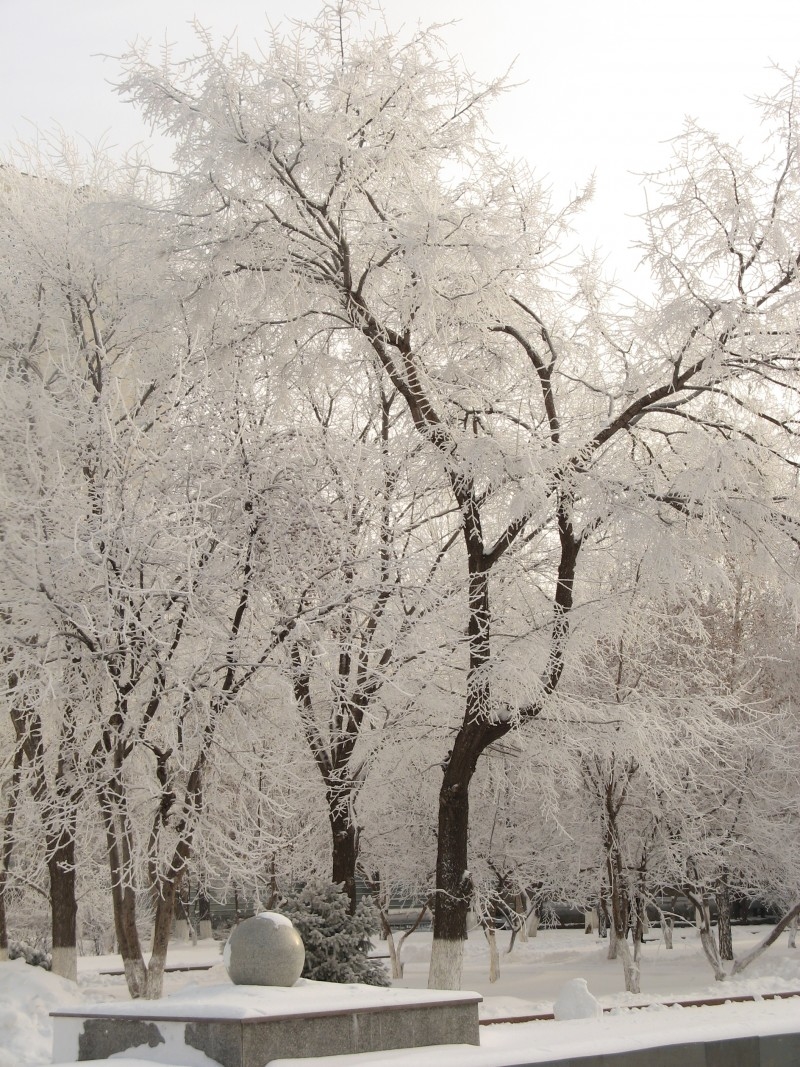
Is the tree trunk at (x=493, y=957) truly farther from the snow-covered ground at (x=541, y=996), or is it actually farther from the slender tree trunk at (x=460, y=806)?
the slender tree trunk at (x=460, y=806)

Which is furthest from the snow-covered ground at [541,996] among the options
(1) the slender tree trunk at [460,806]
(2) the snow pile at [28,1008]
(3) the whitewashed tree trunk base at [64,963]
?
(1) the slender tree trunk at [460,806]

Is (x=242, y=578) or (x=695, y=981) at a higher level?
(x=242, y=578)

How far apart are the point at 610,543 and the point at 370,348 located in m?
4.92

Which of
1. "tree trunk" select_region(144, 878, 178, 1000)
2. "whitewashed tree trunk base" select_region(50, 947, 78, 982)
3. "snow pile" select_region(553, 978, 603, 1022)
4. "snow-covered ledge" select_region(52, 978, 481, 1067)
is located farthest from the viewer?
"whitewashed tree trunk base" select_region(50, 947, 78, 982)

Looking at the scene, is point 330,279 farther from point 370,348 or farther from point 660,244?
point 660,244

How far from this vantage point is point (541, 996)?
21516 mm

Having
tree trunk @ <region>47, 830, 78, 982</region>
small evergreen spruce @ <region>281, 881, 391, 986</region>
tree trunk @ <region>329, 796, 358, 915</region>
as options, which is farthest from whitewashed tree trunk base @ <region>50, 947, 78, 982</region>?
small evergreen spruce @ <region>281, 881, 391, 986</region>

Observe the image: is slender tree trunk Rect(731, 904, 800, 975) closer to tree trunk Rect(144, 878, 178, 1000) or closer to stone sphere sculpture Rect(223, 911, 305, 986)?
tree trunk Rect(144, 878, 178, 1000)

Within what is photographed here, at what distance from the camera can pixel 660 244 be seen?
14.5 m

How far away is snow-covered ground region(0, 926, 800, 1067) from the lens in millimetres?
8484

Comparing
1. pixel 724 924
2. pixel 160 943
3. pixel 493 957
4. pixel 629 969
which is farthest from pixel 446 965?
pixel 724 924

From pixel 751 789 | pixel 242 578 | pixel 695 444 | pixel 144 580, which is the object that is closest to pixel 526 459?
pixel 695 444

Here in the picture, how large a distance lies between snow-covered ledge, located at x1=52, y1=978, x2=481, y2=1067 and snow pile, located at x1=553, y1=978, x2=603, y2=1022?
258 centimetres

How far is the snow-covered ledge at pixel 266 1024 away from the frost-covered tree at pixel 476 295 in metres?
5.29
